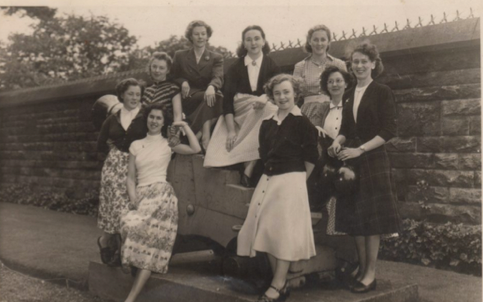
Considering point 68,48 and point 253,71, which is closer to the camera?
point 253,71

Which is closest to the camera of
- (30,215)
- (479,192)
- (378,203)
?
(378,203)

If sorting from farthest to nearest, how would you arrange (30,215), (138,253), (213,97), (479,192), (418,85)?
(30,215), (418,85), (479,192), (213,97), (138,253)

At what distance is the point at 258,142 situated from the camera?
13.8ft

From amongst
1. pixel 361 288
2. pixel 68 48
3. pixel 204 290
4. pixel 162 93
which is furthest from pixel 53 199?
pixel 68 48

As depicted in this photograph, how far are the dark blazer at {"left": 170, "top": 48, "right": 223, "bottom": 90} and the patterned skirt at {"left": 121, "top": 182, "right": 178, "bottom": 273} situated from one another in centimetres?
101

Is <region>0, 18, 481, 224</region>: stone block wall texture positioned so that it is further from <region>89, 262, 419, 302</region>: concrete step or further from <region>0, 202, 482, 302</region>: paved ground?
<region>89, 262, 419, 302</region>: concrete step

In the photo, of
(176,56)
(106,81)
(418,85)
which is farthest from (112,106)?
(106,81)

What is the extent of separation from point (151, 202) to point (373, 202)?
1701 mm

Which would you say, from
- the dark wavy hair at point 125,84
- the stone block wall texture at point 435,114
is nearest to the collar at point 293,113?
the dark wavy hair at point 125,84

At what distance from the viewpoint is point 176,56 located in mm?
4973

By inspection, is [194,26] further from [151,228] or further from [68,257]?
[68,257]

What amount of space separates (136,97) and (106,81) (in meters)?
5.29

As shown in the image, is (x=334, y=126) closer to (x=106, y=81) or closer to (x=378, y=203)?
(x=378, y=203)

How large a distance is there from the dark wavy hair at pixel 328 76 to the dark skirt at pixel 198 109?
103 centimetres
